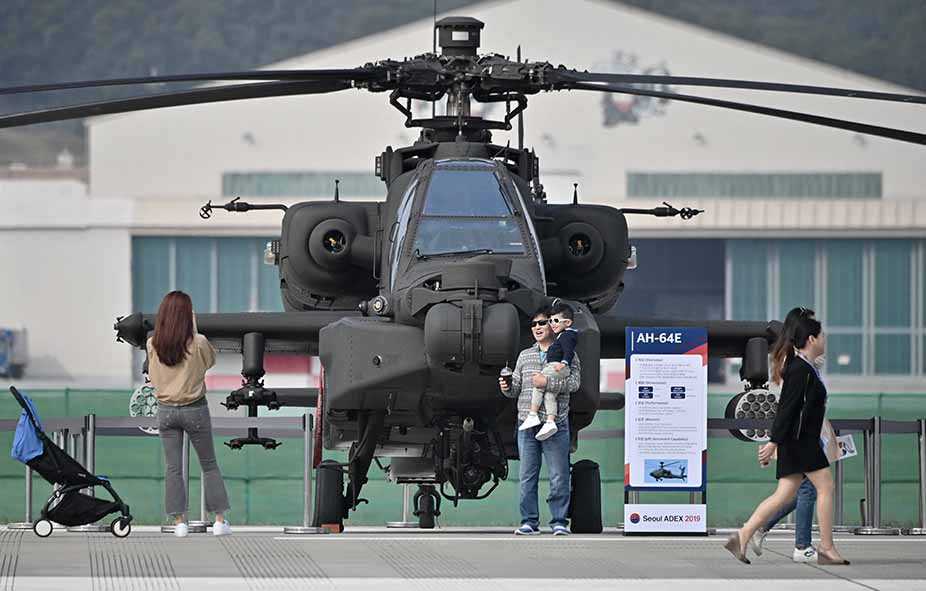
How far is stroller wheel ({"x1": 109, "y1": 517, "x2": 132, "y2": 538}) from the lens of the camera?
15031mm

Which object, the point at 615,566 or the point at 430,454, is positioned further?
the point at 430,454

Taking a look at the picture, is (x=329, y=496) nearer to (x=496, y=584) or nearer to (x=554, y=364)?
(x=554, y=364)

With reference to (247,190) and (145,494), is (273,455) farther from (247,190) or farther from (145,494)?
(247,190)

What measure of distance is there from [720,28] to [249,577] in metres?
121

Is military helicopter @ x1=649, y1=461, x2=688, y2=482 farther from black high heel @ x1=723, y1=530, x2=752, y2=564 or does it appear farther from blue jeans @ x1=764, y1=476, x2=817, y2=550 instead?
black high heel @ x1=723, y1=530, x2=752, y2=564

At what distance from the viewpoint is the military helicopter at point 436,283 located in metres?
15.4

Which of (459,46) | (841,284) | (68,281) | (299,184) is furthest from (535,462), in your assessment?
(68,281)

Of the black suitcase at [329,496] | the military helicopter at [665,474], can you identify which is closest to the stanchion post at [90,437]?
the black suitcase at [329,496]

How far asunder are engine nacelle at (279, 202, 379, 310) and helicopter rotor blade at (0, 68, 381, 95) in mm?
1337

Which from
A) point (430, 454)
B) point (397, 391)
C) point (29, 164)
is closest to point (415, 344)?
point (397, 391)

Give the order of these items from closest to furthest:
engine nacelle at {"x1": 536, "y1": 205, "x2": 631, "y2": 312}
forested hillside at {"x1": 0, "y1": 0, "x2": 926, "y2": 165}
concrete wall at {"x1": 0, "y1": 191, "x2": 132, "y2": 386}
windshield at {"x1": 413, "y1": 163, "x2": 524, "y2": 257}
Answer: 1. windshield at {"x1": 413, "y1": 163, "x2": 524, "y2": 257}
2. engine nacelle at {"x1": 536, "y1": 205, "x2": 631, "y2": 312}
3. concrete wall at {"x1": 0, "y1": 191, "x2": 132, "y2": 386}
4. forested hillside at {"x1": 0, "y1": 0, "x2": 926, "y2": 165}

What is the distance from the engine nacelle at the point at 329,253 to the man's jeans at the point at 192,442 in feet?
11.9

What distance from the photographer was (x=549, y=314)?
49.9 ft

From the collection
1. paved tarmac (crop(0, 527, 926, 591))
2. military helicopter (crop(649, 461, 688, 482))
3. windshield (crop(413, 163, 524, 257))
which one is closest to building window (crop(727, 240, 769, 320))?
windshield (crop(413, 163, 524, 257))
